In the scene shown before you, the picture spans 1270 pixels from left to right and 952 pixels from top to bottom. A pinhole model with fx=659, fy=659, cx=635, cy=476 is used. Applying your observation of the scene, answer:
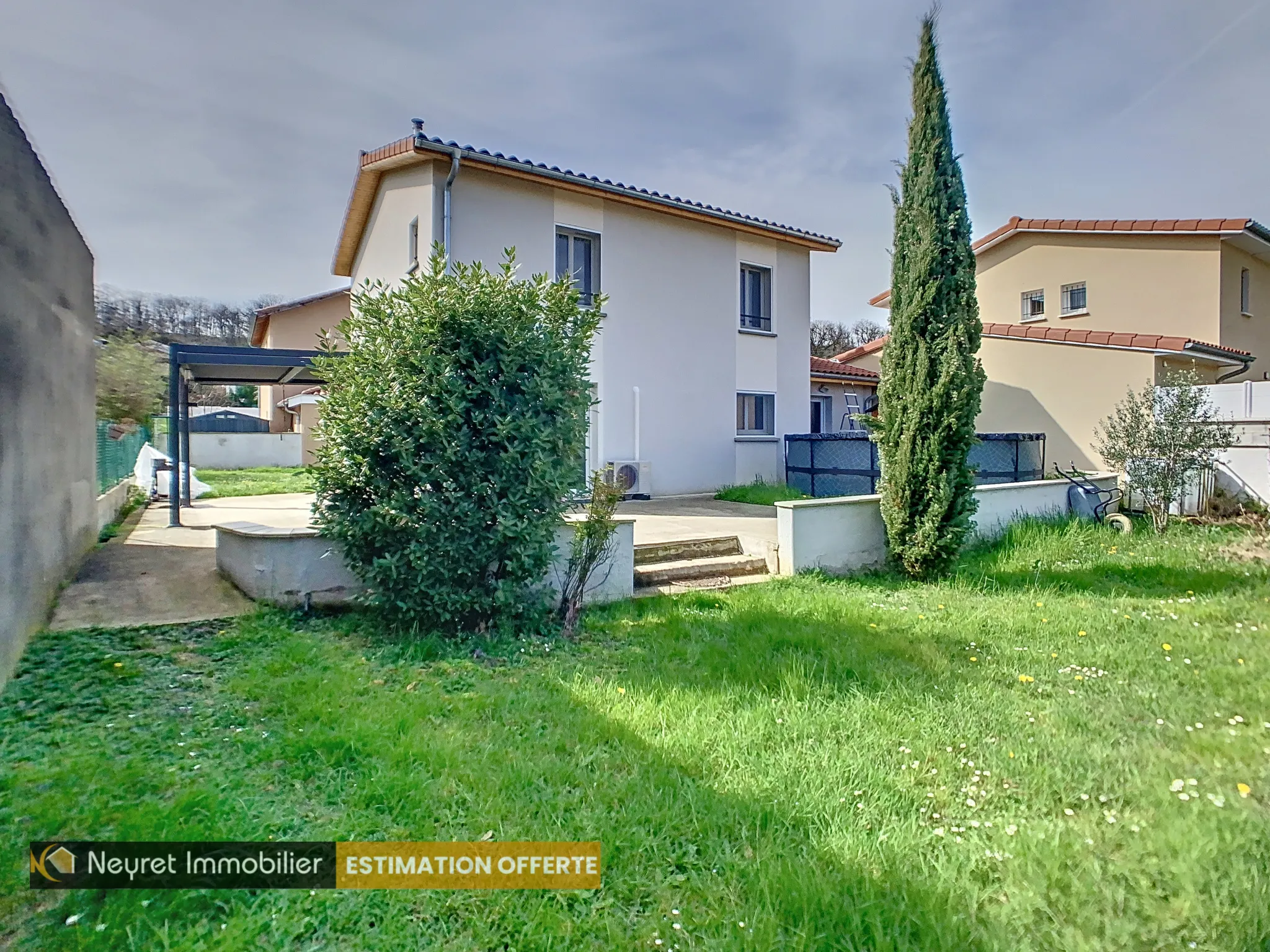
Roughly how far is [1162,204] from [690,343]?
12751 millimetres

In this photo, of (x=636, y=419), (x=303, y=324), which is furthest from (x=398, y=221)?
(x=303, y=324)

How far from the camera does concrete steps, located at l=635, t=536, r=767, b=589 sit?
23.3 ft

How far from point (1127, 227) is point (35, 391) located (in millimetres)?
21026

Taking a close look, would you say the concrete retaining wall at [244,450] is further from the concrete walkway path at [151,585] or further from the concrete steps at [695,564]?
the concrete steps at [695,564]

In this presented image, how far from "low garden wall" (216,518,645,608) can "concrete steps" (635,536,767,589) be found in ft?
4.70

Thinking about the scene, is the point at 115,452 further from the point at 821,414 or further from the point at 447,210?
the point at 821,414

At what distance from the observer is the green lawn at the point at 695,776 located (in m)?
2.21

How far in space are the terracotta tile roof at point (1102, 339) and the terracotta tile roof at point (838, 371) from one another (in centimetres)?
419

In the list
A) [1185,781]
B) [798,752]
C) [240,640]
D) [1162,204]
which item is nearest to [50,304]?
[240,640]

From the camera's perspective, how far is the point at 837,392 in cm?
1988

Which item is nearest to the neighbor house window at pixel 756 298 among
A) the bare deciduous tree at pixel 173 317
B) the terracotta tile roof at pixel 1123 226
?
the terracotta tile roof at pixel 1123 226

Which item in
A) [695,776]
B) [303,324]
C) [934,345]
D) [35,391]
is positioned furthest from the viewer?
[303,324]

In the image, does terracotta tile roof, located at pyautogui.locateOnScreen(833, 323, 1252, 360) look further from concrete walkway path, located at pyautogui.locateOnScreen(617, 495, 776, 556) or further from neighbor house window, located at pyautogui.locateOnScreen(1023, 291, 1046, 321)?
concrete walkway path, located at pyautogui.locateOnScreen(617, 495, 776, 556)

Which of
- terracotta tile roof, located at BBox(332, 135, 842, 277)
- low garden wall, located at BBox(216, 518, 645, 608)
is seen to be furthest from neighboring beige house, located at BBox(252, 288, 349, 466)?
low garden wall, located at BBox(216, 518, 645, 608)
